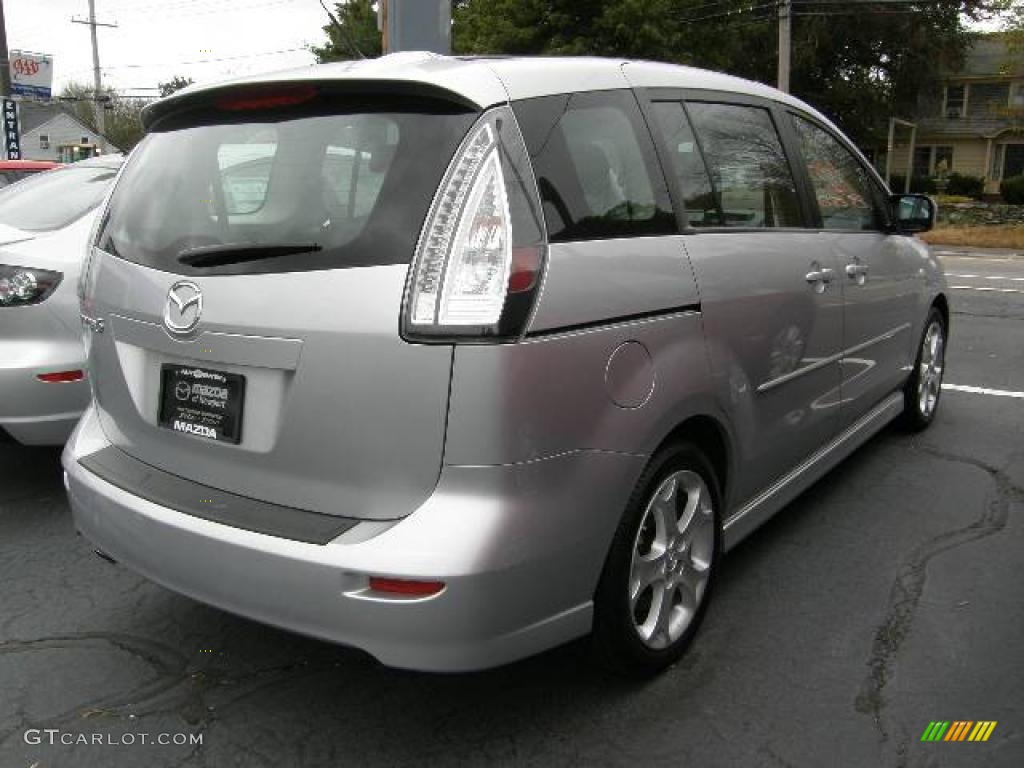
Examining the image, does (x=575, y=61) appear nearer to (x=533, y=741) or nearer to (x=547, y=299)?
(x=547, y=299)

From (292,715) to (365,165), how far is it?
1.50 m

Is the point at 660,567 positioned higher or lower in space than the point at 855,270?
lower

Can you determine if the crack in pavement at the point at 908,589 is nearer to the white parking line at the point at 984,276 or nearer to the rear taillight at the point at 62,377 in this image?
the rear taillight at the point at 62,377

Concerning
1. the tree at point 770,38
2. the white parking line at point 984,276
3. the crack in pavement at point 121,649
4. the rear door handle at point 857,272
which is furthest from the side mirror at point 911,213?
the tree at point 770,38

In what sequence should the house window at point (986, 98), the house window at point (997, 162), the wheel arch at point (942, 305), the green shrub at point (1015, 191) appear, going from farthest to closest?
1. the house window at point (997, 162)
2. the house window at point (986, 98)
3. the green shrub at point (1015, 191)
4. the wheel arch at point (942, 305)

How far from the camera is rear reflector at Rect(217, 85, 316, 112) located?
2447 mm

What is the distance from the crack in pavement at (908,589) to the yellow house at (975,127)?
4562 cm

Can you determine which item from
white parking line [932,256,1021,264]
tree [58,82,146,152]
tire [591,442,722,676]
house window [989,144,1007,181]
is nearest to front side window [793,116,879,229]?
tire [591,442,722,676]

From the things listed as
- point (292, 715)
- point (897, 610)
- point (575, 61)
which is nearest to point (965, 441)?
point (897, 610)

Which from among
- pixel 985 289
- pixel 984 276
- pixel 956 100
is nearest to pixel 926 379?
pixel 985 289

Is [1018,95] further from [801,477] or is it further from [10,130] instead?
[801,477]

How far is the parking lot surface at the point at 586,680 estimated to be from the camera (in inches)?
96.0

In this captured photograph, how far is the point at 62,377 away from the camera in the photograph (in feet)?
12.9

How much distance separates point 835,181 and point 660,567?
83.5 inches
